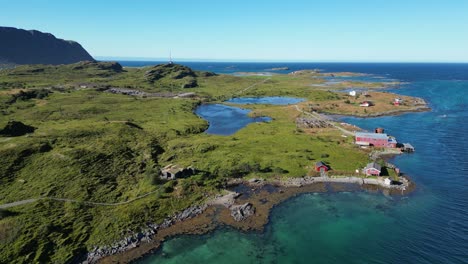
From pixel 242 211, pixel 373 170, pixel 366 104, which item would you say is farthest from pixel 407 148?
pixel 366 104

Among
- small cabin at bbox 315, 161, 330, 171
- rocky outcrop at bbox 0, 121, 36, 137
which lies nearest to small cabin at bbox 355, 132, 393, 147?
small cabin at bbox 315, 161, 330, 171

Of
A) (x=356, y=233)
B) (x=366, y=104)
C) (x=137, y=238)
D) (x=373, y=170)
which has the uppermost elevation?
(x=366, y=104)

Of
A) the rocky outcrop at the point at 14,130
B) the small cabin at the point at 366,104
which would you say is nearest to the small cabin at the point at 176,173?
the rocky outcrop at the point at 14,130

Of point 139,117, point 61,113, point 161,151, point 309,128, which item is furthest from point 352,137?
point 61,113

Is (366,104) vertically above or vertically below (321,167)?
above

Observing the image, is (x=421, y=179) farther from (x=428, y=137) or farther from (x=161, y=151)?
(x=161, y=151)

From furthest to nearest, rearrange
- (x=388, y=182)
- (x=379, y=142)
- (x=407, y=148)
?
(x=379, y=142), (x=407, y=148), (x=388, y=182)

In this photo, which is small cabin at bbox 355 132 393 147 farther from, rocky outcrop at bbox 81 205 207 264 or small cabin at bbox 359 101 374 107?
small cabin at bbox 359 101 374 107

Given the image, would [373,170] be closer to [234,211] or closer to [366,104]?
[234,211]
